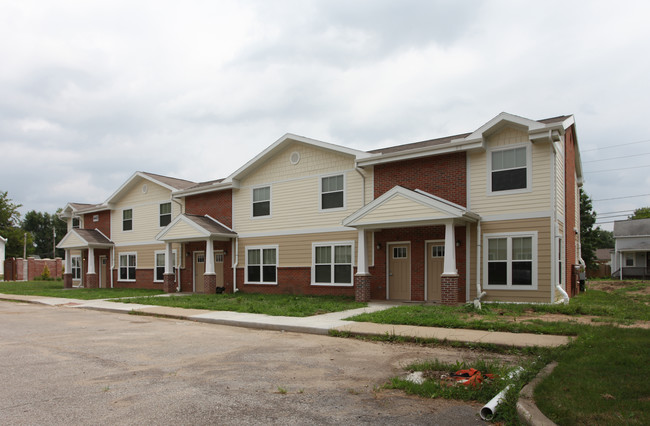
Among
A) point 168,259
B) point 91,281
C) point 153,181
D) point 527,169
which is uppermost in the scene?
point 153,181

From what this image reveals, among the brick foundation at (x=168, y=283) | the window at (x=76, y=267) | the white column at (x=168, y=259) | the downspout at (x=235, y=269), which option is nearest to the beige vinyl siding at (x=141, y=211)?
the white column at (x=168, y=259)

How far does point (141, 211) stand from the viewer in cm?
2959

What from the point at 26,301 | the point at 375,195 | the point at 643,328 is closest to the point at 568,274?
the point at 375,195

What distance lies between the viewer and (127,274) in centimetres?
3041

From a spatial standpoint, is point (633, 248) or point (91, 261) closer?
point (91, 261)

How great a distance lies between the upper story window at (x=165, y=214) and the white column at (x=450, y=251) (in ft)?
57.2

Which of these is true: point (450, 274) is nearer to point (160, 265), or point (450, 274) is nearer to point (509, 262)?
point (509, 262)

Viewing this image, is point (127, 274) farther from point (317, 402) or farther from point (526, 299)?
point (317, 402)

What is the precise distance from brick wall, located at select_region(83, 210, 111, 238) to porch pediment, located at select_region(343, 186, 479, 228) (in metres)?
20.9

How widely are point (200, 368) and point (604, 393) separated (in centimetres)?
556

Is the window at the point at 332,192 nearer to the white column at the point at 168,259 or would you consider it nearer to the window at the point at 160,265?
the white column at the point at 168,259

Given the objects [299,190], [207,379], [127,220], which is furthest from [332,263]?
[127,220]

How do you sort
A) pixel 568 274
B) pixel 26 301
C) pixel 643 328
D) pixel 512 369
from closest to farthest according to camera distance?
pixel 512 369 → pixel 643 328 → pixel 568 274 → pixel 26 301

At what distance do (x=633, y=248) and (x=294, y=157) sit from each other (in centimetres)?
3504
